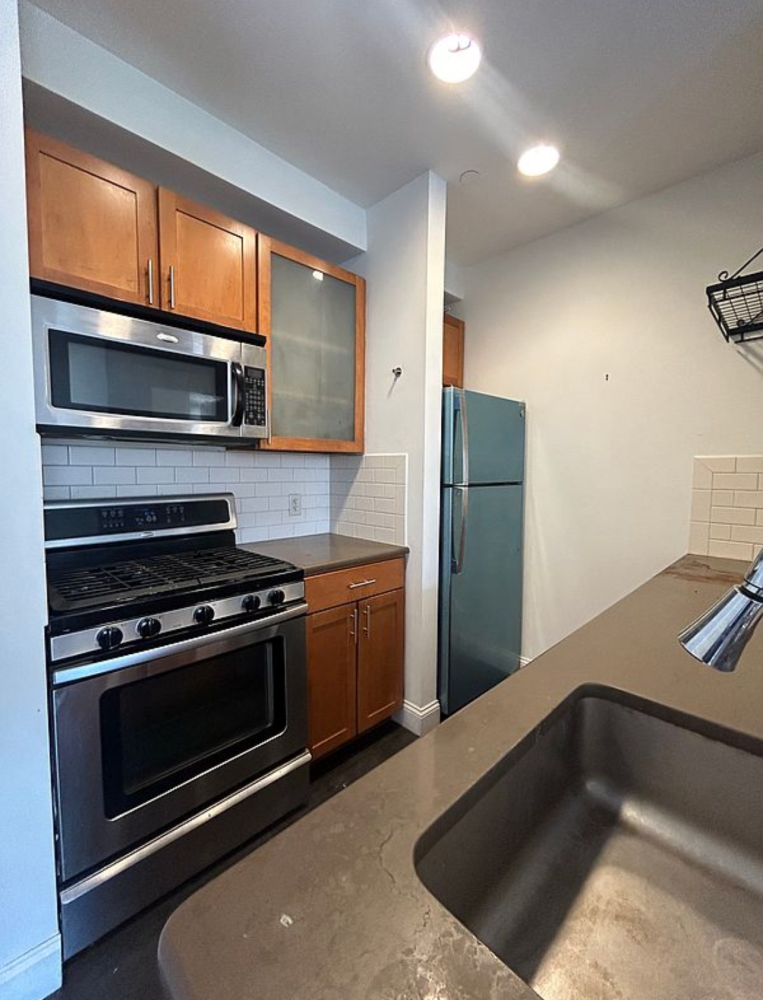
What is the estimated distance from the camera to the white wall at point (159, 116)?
1.35 m

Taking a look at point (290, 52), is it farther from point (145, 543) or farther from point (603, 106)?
point (145, 543)

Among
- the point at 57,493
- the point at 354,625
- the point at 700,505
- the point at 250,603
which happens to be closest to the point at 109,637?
the point at 250,603

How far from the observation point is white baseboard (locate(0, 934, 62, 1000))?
1.06 m

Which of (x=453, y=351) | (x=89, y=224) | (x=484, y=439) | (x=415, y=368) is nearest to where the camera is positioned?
(x=89, y=224)

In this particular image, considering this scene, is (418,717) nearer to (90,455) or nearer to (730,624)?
(90,455)

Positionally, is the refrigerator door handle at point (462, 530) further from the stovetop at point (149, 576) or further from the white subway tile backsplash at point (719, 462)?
the white subway tile backsplash at point (719, 462)

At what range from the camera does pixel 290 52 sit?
1.44 m

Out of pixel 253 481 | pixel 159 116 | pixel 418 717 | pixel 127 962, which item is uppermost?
pixel 159 116

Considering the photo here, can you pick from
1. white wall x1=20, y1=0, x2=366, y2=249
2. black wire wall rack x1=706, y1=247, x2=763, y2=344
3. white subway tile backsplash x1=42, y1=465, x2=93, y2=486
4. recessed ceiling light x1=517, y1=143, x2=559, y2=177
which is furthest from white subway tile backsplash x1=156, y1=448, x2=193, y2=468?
black wire wall rack x1=706, y1=247, x2=763, y2=344

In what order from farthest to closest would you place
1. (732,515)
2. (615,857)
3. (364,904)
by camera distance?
(732,515) < (615,857) < (364,904)

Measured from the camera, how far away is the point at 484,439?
2.33 m

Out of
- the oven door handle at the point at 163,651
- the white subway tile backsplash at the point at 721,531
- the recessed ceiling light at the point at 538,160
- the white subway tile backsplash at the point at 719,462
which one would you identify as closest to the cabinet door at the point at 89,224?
the oven door handle at the point at 163,651

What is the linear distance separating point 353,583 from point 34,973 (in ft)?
4.47

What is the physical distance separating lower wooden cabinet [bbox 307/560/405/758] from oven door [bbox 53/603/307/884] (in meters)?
0.15
